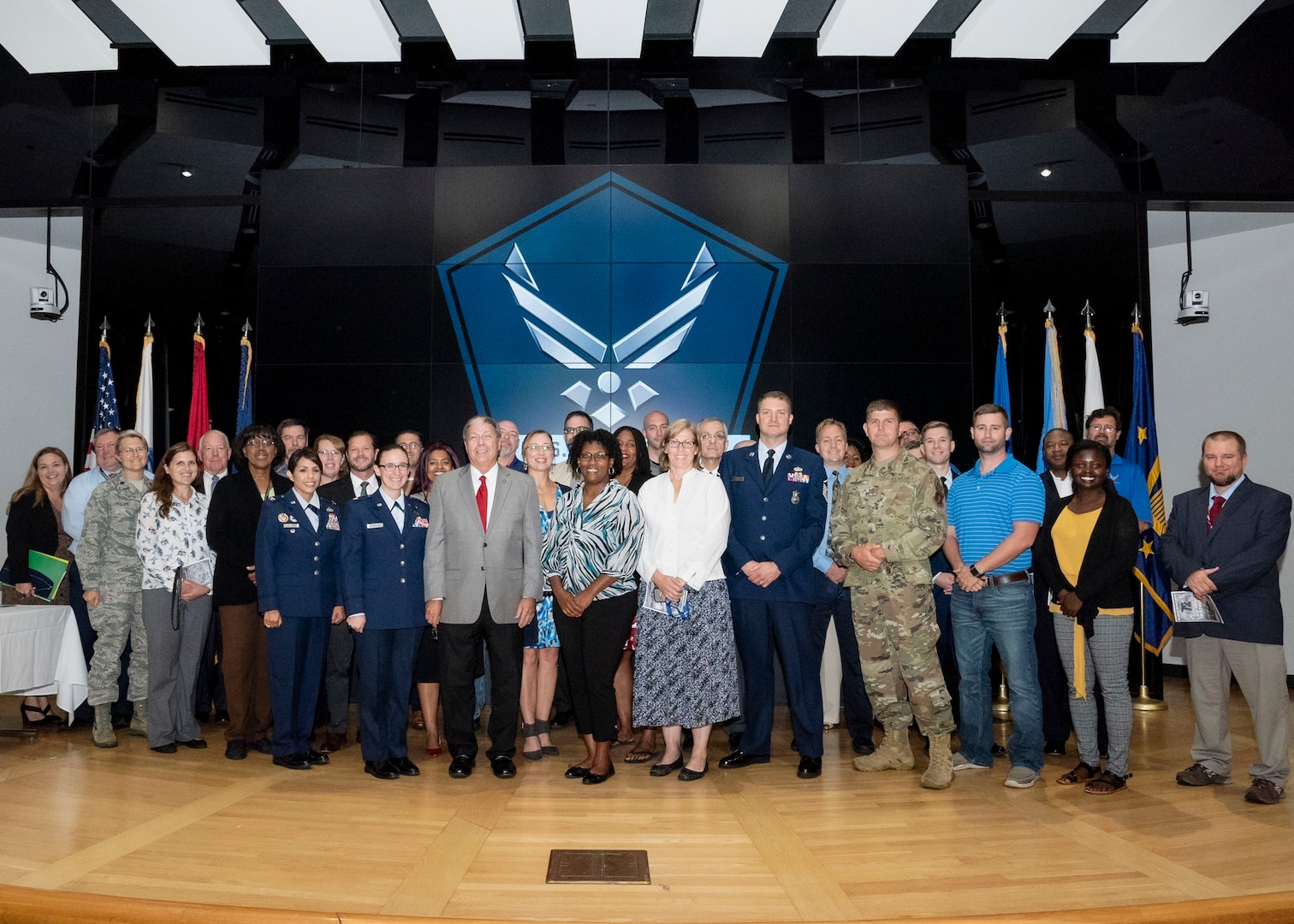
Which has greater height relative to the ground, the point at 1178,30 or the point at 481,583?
the point at 1178,30

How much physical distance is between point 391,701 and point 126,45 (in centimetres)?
539

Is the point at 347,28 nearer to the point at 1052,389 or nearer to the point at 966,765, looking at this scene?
the point at 1052,389

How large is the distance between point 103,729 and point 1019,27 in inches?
276

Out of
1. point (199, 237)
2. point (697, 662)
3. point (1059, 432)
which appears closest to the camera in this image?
point (697, 662)

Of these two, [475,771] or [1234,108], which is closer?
[475,771]

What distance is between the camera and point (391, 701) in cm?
405

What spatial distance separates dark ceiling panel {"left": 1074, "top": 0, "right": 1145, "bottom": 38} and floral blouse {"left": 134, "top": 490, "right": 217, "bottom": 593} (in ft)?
21.0

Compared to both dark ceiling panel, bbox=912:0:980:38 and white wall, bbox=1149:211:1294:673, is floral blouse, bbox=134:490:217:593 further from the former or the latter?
white wall, bbox=1149:211:1294:673

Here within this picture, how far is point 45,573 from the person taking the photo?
494cm

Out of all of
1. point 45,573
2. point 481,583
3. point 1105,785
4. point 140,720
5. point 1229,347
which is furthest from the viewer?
point 1229,347

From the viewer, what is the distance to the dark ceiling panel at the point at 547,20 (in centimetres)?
618

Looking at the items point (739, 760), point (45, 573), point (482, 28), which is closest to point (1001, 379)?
point (739, 760)

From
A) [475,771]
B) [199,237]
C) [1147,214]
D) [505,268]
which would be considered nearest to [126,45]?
[199,237]

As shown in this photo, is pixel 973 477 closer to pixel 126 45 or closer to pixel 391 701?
pixel 391 701
